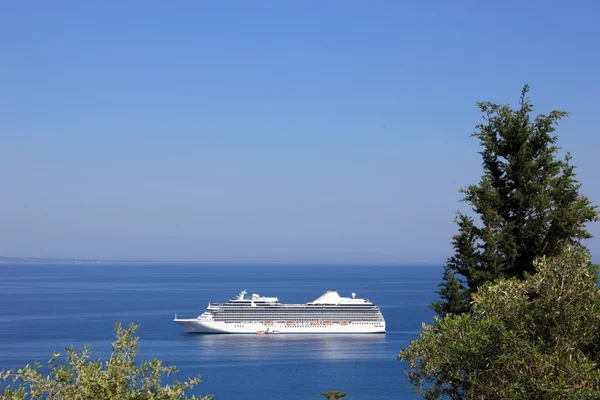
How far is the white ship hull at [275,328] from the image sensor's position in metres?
60.5

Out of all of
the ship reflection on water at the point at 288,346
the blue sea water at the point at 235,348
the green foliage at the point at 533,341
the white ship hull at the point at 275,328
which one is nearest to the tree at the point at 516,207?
the green foliage at the point at 533,341

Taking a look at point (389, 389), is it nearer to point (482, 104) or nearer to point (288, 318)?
point (482, 104)

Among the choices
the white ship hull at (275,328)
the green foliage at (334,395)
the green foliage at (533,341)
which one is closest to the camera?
the green foliage at (533,341)

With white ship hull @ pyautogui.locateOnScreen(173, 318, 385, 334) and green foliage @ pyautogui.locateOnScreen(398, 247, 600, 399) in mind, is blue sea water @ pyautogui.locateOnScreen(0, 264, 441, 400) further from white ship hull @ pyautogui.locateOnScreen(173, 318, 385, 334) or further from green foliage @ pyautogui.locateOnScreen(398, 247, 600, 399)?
green foliage @ pyautogui.locateOnScreen(398, 247, 600, 399)

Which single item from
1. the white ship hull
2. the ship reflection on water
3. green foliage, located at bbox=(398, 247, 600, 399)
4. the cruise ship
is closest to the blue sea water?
the ship reflection on water

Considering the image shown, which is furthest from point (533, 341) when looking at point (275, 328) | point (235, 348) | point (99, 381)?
point (275, 328)

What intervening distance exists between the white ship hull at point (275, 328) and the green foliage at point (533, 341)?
52.9 metres

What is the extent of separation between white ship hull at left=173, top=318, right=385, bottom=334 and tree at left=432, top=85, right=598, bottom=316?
4824cm

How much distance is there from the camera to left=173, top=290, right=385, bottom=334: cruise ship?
61938mm

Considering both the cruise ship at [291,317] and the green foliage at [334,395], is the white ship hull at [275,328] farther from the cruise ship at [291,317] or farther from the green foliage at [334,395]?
the green foliage at [334,395]

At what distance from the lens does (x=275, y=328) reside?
62.4 metres

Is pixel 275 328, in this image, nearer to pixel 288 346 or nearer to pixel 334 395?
pixel 288 346

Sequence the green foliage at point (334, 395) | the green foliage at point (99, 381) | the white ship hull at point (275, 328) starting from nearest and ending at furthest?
the green foliage at point (99, 381), the green foliage at point (334, 395), the white ship hull at point (275, 328)

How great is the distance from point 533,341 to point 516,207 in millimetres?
6574
